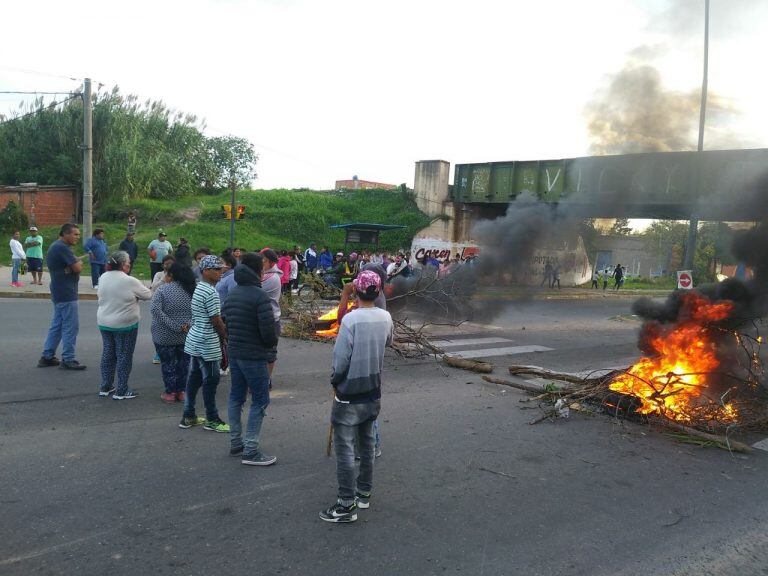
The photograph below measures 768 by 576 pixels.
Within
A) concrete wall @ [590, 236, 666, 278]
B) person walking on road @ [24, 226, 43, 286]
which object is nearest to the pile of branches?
person walking on road @ [24, 226, 43, 286]

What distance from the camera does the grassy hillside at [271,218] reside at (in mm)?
26016

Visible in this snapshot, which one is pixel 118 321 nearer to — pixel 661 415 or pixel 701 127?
pixel 661 415

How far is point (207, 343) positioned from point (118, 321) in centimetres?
163

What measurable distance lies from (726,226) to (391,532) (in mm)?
9893

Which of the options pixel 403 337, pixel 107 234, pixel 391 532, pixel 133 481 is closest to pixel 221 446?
pixel 133 481

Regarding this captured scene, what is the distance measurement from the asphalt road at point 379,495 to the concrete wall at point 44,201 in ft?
77.3

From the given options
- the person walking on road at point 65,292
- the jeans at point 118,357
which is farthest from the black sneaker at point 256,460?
the person walking on road at point 65,292

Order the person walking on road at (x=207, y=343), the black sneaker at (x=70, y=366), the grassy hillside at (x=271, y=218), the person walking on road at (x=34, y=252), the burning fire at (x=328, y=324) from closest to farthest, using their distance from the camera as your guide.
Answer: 1. the person walking on road at (x=207, y=343)
2. the black sneaker at (x=70, y=366)
3. the burning fire at (x=328, y=324)
4. the person walking on road at (x=34, y=252)
5. the grassy hillside at (x=271, y=218)

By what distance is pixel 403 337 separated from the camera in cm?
969

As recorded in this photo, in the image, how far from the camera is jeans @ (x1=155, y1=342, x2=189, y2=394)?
6.11 m

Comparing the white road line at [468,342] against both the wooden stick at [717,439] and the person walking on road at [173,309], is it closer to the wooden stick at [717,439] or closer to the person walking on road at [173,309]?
the wooden stick at [717,439]

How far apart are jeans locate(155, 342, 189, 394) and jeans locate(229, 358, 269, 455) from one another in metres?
1.75

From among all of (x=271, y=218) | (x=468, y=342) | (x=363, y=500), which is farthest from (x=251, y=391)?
(x=271, y=218)

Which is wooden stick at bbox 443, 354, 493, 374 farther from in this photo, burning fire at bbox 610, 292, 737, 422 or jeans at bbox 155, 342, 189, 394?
jeans at bbox 155, 342, 189, 394
